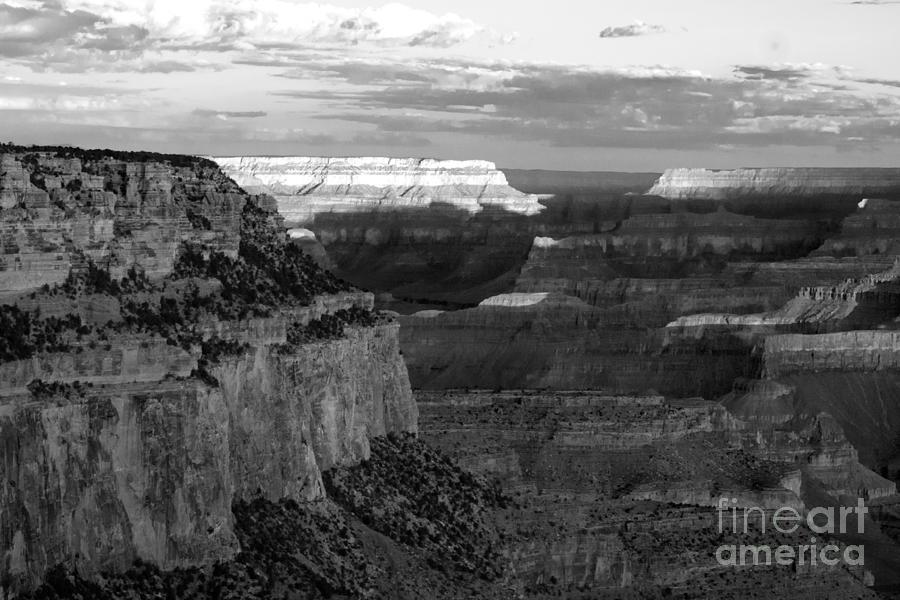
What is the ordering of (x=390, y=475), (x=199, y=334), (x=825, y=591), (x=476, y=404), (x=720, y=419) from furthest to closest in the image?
1. (x=720, y=419)
2. (x=476, y=404)
3. (x=825, y=591)
4. (x=390, y=475)
5. (x=199, y=334)

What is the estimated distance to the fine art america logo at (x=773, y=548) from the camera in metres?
72.6

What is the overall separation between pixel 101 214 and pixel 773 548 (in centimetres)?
2754

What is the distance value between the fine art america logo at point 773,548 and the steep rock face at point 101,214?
19456 millimetres

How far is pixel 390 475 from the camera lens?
64.9 meters

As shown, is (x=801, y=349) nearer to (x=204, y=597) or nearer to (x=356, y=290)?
(x=356, y=290)

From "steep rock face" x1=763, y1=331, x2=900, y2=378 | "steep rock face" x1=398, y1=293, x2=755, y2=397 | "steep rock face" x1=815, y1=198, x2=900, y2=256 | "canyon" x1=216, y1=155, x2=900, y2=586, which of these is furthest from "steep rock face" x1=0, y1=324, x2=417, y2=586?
"steep rock face" x1=815, y1=198, x2=900, y2=256

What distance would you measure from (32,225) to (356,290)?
1888 centimetres

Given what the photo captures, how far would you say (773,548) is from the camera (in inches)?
2894

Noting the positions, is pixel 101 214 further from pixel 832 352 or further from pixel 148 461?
pixel 832 352

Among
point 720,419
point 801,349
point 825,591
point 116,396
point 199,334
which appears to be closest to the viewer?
point 116,396

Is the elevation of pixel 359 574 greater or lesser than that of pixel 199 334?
lesser

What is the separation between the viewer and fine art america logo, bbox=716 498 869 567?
7257cm

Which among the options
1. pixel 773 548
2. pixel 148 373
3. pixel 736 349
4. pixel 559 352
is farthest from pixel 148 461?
pixel 736 349

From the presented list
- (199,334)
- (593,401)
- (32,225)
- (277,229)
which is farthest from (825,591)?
(32,225)
